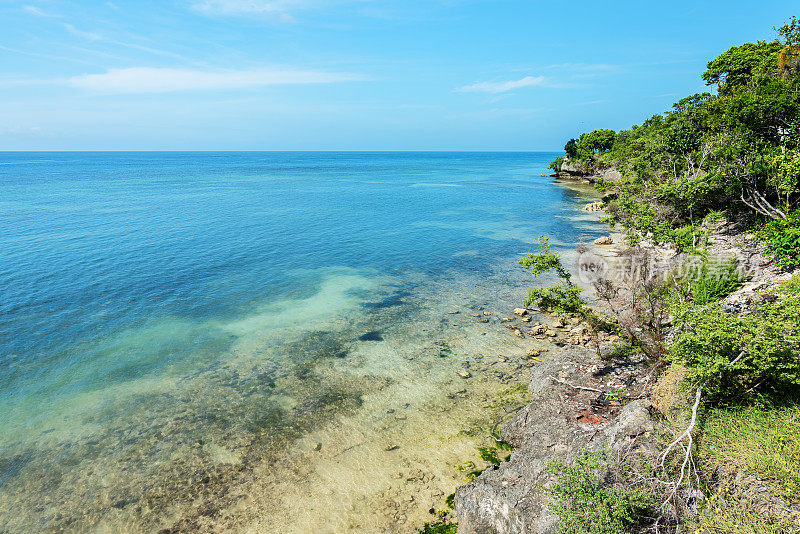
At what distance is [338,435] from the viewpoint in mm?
16172

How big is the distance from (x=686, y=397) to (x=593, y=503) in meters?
5.09

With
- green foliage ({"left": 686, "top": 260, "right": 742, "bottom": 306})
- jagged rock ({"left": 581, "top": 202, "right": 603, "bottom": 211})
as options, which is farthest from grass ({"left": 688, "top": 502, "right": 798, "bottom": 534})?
jagged rock ({"left": 581, "top": 202, "right": 603, "bottom": 211})

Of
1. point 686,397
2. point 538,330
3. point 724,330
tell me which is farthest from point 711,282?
point 724,330

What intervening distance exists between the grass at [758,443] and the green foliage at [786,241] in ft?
36.8

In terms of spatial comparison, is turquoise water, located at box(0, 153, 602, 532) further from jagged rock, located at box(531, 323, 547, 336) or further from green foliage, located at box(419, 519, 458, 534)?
jagged rock, located at box(531, 323, 547, 336)

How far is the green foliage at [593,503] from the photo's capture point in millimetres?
9156

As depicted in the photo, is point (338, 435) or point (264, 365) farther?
point (264, 365)

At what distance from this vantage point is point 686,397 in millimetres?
12125

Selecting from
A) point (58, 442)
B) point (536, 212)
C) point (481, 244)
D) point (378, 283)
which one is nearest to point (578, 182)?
point (536, 212)

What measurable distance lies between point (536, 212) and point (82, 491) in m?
63.2

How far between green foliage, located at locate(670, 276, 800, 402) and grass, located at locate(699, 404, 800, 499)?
30.0 inches

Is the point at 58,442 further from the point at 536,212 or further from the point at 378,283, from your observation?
the point at 536,212

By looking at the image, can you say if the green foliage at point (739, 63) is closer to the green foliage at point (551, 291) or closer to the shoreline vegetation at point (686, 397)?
the shoreline vegetation at point (686, 397)

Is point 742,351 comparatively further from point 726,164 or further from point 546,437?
point 726,164
